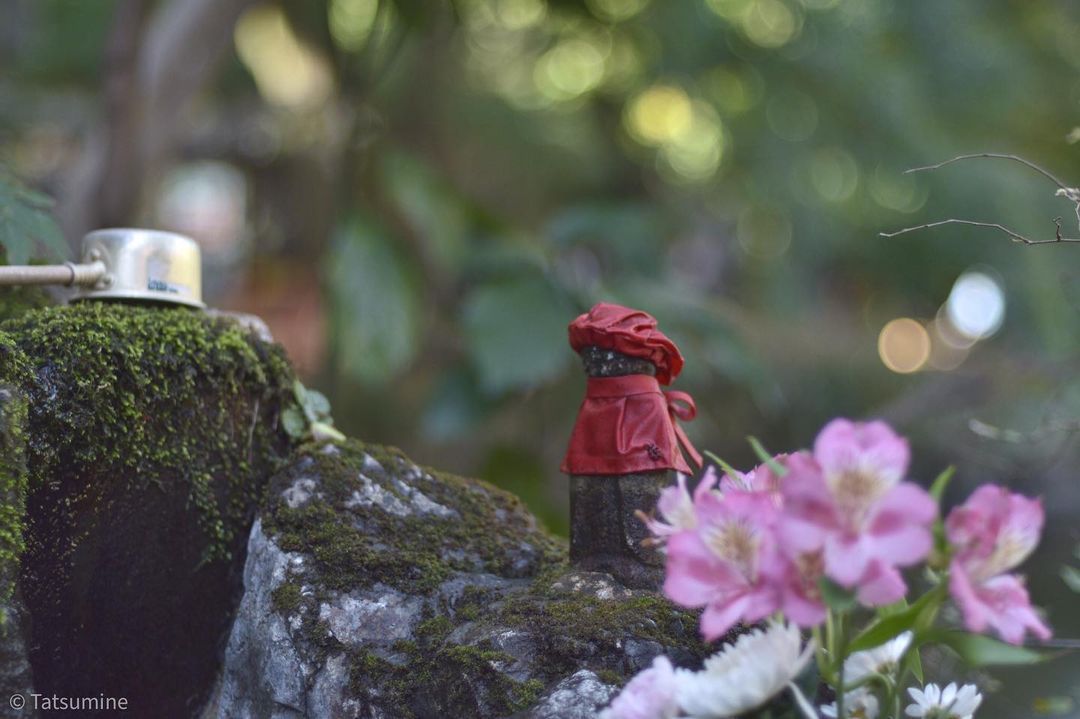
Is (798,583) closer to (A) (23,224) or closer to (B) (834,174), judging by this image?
(A) (23,224)

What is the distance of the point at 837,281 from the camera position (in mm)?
11172

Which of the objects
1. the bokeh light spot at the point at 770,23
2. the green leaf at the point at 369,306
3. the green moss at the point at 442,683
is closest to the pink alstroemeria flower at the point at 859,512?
the green moss at the point at 442,683

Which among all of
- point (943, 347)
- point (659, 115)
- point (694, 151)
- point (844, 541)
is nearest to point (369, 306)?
point (844, 541)

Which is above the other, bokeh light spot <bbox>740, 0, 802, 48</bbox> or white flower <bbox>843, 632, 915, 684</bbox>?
bokeh light spot <bbox>740, 0, 802, 48</bbox>

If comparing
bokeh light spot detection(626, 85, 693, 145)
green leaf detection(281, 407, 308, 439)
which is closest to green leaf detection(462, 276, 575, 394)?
green leaf detection(281, 407, 308, 439)

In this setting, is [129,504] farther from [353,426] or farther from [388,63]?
[353,426]

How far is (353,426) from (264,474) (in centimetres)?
401

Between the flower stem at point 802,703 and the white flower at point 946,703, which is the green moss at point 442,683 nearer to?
the flower stem at point 802,703

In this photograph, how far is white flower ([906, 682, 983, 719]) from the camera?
49.3 inches

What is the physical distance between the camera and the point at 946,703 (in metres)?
1.26

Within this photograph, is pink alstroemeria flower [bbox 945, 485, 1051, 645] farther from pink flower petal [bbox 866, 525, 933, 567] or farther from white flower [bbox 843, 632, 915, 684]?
white flower [bbox 843, 632, 915, 684]

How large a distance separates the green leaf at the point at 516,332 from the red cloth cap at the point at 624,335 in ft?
9.58

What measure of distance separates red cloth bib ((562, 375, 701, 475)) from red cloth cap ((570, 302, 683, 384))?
0.04 meters

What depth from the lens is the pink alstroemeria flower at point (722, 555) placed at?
100 centimetres
